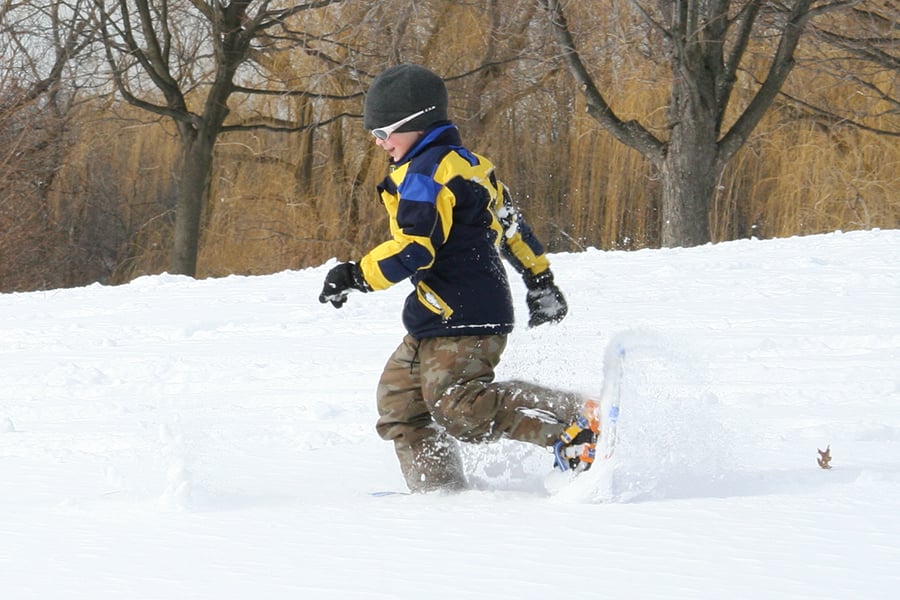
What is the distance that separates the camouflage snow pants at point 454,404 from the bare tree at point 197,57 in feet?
35.5

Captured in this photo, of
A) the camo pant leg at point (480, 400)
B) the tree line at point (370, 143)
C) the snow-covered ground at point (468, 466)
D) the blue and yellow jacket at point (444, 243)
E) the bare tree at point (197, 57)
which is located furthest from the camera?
the bare tree at point (197, 57)

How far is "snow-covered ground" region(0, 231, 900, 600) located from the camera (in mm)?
2654

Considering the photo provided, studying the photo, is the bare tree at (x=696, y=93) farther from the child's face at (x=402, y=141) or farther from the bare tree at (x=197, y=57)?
the child's face at (x=402, y=141)

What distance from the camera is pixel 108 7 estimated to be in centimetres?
1582

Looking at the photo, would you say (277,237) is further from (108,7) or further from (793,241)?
(793,241)

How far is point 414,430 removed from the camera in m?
3.74

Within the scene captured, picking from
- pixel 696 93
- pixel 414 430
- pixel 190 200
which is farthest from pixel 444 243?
pixel 190 200

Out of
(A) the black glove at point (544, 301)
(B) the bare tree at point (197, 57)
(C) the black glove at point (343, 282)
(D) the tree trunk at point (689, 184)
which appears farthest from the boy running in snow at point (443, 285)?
(B) the bare tree at point (197, 57)

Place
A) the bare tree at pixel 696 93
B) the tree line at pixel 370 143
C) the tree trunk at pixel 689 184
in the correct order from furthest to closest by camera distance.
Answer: the tree line at pixel 370 143, the tree trunk at pixel 689 184, the bare tree at pixel 696 93

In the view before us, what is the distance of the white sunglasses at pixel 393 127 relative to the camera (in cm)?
359

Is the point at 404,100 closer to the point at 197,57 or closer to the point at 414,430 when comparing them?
the point at 414,430

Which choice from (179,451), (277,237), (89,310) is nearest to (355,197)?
(277,237)

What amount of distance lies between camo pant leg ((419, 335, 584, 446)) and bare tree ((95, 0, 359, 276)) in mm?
10942

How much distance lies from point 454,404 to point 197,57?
1356 centimetres
